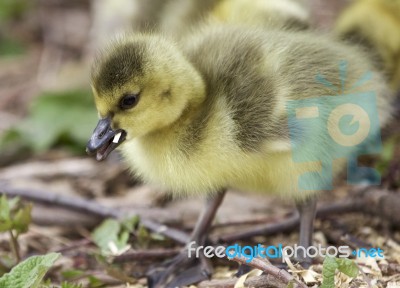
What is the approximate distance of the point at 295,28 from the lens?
1.91 m

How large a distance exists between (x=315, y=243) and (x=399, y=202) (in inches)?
12.1

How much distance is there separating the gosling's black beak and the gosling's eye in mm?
47

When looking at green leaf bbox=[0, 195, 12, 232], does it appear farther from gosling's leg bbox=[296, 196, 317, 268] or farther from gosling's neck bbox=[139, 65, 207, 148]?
gosling's leg bbox=[296, 196, 317, 268]

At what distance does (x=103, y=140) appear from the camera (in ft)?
5.01

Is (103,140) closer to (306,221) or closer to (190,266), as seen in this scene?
(190,266)

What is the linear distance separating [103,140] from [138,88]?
142 millimetres

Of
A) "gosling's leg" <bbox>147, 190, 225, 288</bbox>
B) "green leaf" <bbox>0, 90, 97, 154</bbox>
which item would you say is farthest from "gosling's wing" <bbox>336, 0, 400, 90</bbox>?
"green leaf" <bbox>0, 90, 97, 154</bbox>

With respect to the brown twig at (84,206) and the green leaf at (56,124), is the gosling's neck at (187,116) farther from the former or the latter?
the green leaf at (56,124)

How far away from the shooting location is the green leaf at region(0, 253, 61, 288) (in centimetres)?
145

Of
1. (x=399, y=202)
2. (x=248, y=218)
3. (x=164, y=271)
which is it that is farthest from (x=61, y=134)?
(x=399, y=202)

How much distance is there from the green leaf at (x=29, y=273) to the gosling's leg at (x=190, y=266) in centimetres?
31

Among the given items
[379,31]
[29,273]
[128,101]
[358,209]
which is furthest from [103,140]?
[379,31]

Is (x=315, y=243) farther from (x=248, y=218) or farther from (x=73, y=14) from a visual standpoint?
(x=73, y=14)

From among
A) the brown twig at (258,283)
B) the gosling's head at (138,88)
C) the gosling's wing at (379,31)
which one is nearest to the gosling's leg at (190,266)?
the brown twig at (258,283)
